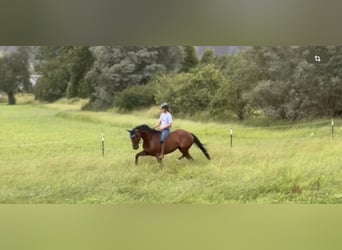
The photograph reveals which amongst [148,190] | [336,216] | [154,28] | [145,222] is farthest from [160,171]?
[336,216]

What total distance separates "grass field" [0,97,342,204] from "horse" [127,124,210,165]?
0.14ft

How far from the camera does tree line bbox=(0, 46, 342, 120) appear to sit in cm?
411

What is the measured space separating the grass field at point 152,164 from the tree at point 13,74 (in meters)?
0.14

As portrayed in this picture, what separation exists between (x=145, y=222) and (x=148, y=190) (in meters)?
0.36

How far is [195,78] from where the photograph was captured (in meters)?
4.21

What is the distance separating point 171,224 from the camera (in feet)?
12.5

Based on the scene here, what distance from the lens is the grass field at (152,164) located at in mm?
4129

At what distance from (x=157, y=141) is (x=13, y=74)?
50.5 inches

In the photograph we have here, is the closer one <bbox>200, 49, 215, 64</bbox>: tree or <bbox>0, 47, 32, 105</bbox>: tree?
<bbox>200, 49, 215, 64</bbox>: tree

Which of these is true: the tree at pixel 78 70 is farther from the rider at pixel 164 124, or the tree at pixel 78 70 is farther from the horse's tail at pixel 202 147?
the horse's tail at pixel 202 147

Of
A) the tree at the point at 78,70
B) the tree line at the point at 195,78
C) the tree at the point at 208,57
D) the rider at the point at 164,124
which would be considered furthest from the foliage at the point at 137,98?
the tree at the point at 208,57

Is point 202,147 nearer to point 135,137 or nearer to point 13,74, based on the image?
point 135,137

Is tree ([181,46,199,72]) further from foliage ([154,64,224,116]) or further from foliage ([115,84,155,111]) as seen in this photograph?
foliage ([115,84,155,111])

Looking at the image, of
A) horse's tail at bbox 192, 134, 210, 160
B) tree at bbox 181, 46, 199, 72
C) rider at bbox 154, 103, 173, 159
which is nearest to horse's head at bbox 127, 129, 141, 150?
rider at bbox 154, 103, 173, 159
